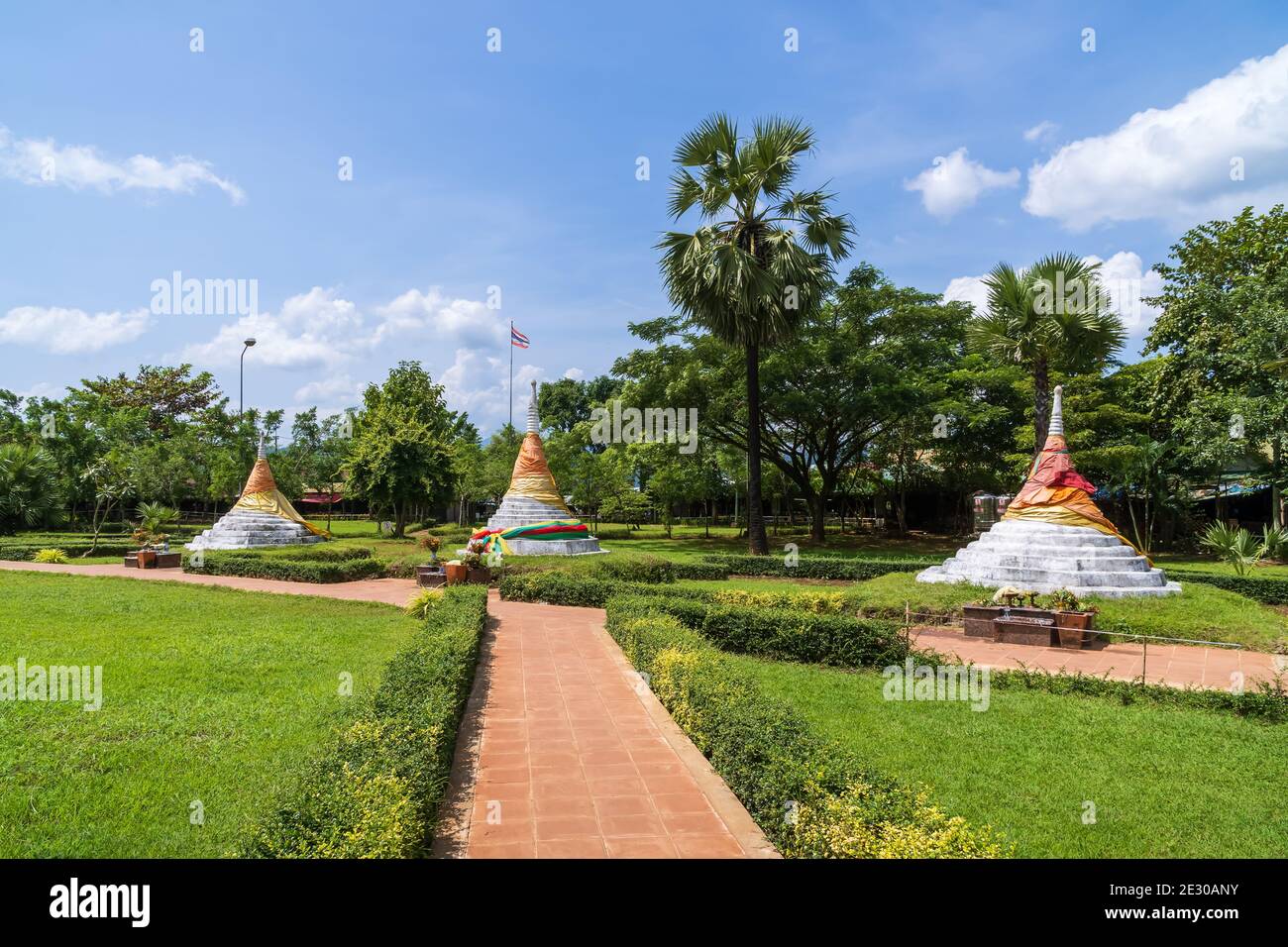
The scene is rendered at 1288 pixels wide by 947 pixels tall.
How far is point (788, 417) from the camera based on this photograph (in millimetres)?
29391

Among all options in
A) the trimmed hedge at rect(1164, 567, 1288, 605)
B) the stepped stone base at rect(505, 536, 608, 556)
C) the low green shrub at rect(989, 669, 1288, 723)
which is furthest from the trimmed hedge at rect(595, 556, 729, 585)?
the trimmed hedge at rect(1164, 567, 1288, 605)

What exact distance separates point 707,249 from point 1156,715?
16.5 metres

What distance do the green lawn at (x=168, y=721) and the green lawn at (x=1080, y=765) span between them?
498 cm

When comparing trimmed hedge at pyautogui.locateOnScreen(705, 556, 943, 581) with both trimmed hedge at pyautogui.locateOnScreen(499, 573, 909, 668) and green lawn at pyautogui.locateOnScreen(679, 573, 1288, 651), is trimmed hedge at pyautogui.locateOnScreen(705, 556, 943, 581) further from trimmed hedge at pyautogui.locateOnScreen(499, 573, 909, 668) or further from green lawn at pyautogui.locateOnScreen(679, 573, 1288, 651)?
trimmed hedge at pyautogui.locateOnScreen(499, 573, 909, 668)

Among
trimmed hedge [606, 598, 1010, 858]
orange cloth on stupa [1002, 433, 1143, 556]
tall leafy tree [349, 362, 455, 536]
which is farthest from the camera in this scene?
tall leafy tree [349, 362, 455, 536]

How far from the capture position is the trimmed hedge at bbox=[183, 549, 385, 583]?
19.2 meters

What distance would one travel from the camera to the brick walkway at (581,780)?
464 cm

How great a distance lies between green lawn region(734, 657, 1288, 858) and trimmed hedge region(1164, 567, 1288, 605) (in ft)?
34.7

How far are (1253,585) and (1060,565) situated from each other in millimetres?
5664

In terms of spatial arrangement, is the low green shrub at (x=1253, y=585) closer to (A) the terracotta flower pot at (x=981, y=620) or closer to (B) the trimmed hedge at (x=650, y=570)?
(A) the terracotta flower pot at (x=981, y=620)

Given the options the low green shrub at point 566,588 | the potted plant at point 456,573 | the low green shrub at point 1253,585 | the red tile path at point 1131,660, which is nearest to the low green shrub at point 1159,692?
the red tile path at point 1131,660

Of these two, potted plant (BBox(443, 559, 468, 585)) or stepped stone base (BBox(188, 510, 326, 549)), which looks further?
stepped stone base (BBox(188, 510, 326, 549))
